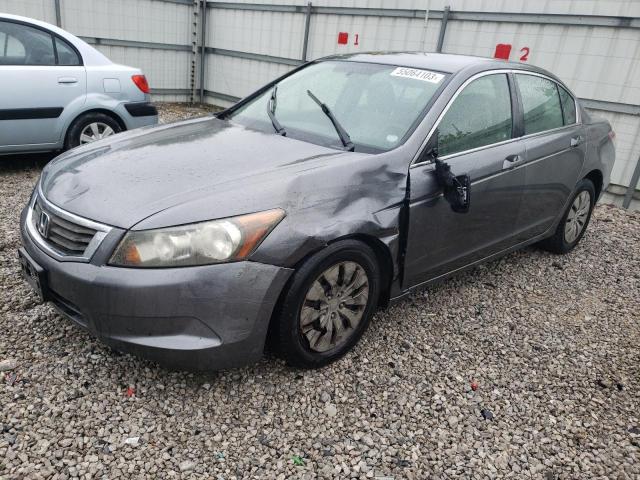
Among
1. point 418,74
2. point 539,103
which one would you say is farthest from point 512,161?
point 418,74

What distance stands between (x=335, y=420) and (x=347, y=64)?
2296 mm

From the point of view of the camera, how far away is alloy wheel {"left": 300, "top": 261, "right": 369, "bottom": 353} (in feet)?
8.12

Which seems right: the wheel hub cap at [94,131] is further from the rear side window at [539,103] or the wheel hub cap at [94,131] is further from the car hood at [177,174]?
the rear side window at [539,103]

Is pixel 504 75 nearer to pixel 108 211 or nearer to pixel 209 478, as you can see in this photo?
pixel 108 211

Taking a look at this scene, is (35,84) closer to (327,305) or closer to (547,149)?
(327,305)

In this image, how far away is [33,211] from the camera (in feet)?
8.66

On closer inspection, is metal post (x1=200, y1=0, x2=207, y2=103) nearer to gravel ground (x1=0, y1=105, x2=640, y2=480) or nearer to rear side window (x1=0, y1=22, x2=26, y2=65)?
rear side window (x1=0, y1=22, x2=26, y2=65)

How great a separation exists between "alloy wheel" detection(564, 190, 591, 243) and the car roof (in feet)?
4.56

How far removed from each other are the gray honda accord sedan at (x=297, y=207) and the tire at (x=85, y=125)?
98.1 inches

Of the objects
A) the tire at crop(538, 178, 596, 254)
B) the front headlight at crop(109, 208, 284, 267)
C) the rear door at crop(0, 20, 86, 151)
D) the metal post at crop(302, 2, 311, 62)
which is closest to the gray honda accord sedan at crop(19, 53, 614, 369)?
the front headlight at crop(109, 208, 284, 267)

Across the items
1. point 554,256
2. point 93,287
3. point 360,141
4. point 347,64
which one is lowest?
point 554,256

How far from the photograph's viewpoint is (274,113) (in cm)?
334

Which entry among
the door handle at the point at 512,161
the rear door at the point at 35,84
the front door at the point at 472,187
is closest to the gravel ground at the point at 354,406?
the front door at the point at 472,187

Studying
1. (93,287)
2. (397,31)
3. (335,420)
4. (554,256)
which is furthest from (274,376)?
(397,31)
